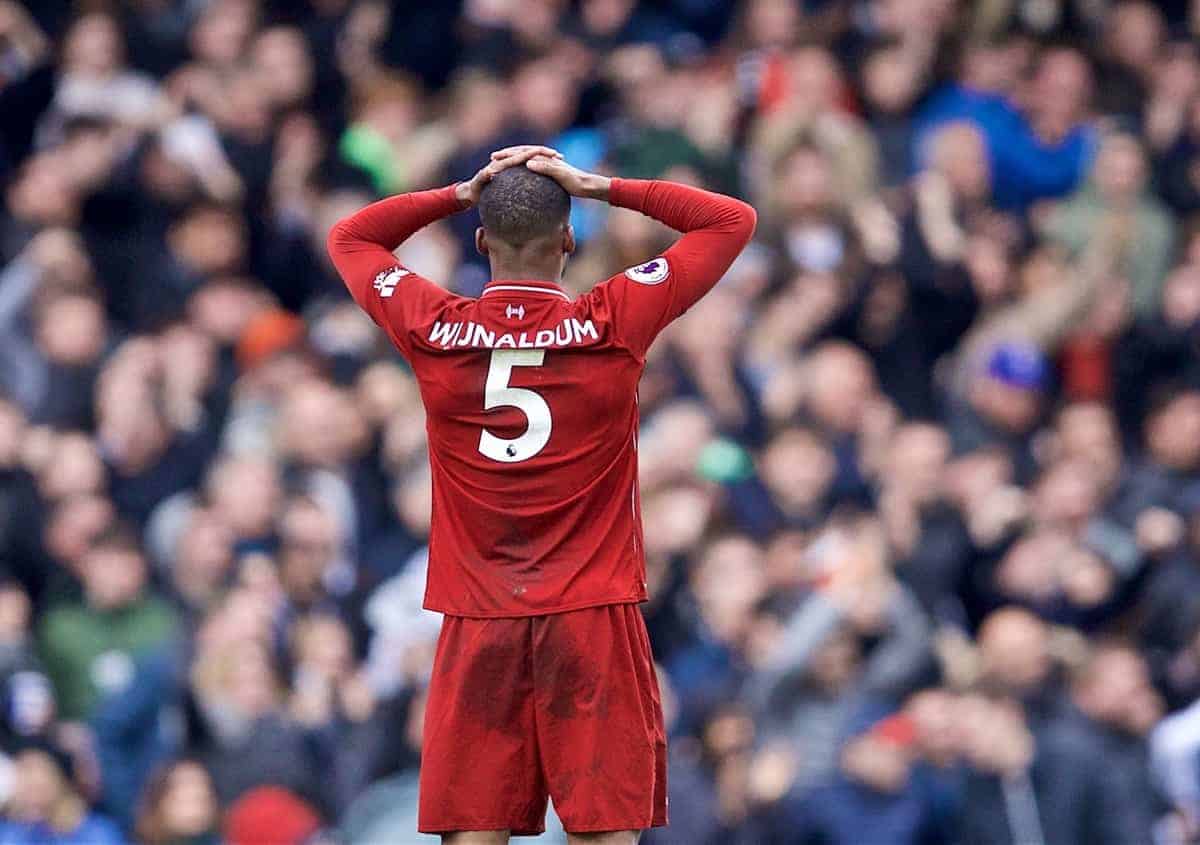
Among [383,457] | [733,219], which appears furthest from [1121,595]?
[733,219]

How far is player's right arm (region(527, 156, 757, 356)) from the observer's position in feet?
23.7

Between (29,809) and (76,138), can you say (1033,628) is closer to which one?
(29,809)

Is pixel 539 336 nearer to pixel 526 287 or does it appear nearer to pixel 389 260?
pixel 526 287

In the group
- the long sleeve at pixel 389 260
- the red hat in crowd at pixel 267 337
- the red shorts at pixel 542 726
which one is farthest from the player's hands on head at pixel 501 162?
the red hat in crowd at pixel 267 337

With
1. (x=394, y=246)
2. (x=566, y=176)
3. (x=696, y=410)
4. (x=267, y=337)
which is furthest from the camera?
(x=267, y=337)

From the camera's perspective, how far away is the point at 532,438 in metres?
7.25

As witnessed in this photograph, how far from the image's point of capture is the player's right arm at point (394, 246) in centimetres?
725

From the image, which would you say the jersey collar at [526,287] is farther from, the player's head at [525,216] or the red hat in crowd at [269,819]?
the red hat in crowd at [269,819]

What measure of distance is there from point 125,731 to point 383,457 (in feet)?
7.15

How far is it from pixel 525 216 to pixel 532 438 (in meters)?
0.61

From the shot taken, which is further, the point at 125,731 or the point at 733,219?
the point at 125,731

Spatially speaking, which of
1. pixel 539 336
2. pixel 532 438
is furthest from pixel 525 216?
pixel 532 438

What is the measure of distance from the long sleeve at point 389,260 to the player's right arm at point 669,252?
43 cm

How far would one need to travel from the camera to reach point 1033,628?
1245 cm
